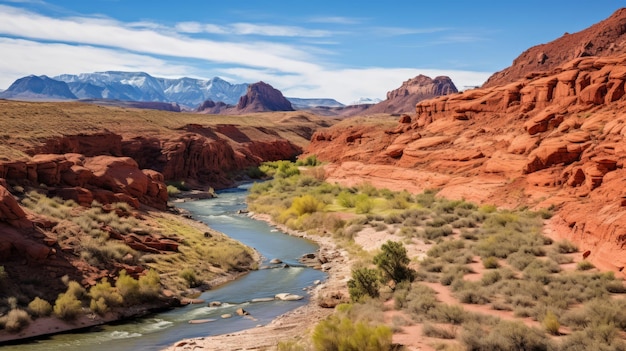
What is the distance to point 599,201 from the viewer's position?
2794 cm

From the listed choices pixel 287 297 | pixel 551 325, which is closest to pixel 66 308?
pixel 287 297

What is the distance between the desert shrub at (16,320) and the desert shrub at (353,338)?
405 inches

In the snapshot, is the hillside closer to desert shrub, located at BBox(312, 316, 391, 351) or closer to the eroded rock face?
desert shrub, located at BBox(312, 316, 391, 351)

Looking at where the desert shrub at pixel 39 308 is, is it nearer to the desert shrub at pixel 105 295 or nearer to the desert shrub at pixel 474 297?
the desert shrub at pixel 105 295

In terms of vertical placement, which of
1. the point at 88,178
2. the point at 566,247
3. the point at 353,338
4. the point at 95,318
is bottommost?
the point at 95,318

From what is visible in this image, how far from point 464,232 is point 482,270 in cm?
713

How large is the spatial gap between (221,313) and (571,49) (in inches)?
2589

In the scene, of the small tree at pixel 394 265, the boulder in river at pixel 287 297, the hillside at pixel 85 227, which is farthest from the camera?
the boulder in river at pixel 287 297

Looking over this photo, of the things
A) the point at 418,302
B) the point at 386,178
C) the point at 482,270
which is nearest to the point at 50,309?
the point at 418,302

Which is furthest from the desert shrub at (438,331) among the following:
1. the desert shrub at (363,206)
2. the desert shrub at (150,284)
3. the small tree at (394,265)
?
the desert shrub at (363,206)

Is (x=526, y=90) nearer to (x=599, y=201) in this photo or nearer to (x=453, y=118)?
(x=453, y=118)

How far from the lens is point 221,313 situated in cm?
2272

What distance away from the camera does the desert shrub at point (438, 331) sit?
16359 millimetres

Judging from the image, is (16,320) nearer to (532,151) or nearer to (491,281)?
(491,281)
